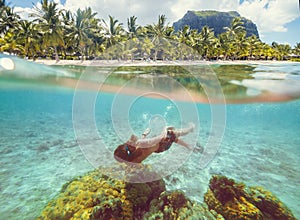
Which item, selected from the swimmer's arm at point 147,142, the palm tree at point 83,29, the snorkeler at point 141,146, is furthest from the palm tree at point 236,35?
the swimmer's arm at point 147,142

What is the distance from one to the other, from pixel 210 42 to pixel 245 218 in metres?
36.2

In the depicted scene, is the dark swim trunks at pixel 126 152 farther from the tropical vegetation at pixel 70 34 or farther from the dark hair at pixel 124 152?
the tropical vegetation at pixel 70 34

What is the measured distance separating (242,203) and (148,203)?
1.73m

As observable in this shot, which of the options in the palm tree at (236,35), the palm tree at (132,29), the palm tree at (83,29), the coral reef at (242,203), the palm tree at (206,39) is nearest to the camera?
the coral reef at (242,203)

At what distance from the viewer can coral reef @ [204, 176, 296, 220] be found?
3.04 metres

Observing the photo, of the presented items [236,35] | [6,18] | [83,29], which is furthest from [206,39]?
[6,18]

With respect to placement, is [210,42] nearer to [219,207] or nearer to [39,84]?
[39,84]

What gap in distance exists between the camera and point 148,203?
10.7 ft

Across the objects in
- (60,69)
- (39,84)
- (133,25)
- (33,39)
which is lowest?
(39,84)

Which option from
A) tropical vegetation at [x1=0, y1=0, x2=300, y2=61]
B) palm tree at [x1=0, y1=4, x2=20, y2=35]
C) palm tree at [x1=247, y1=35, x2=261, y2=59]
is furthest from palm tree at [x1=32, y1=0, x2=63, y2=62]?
palm tree at [x1=247, y1=35, x2=261, y2=59]

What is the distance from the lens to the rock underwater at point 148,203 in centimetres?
284

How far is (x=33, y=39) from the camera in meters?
23.9

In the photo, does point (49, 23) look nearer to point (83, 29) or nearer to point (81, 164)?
point (83, 29)

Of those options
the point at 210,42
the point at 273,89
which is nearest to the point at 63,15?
the point at 210,42
